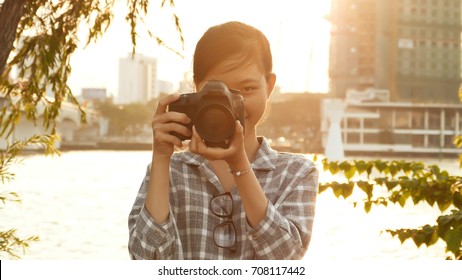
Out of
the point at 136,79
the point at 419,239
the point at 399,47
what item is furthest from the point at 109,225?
the point at 136,79

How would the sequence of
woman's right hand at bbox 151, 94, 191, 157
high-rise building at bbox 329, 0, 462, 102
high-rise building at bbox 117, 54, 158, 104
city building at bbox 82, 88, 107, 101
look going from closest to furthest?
1. woman's right hand at bbox 151, 94, 191, 157
2. high-rise building at bbox 329, 0, 462, 102
3. city building at bbox 82, 88, 107, 101
4. high-rise building at bbox 117, 54, 158, 104

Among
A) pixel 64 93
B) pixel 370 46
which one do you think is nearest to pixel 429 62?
pixel 370 46

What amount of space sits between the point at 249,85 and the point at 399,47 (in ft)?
282

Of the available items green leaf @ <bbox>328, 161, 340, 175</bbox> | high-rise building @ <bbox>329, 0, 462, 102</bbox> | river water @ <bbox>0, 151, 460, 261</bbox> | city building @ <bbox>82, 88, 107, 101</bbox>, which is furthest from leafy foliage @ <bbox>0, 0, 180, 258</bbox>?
city building @ <bbox>82, 88, 107, 101</bbox>

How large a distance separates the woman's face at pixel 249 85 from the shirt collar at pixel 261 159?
71 millimetres

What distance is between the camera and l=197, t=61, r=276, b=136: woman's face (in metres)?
1.66

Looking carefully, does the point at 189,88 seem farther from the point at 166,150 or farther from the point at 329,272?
the point at 329,272

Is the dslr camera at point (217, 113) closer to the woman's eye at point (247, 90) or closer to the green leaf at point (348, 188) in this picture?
the woman's eye at point (247, 90)

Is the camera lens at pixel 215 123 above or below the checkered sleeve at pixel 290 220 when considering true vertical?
above

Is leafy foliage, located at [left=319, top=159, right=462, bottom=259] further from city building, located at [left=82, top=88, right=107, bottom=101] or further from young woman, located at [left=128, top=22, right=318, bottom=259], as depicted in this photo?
city building, located at [left=82, top=88, right=107, bottom=101]

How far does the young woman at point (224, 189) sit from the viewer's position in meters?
1.60

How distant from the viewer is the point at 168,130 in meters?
1.67

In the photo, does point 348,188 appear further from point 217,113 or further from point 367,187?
point 217,113

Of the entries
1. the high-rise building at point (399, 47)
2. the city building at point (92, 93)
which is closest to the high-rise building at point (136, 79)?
the city building at point (92, 93)
